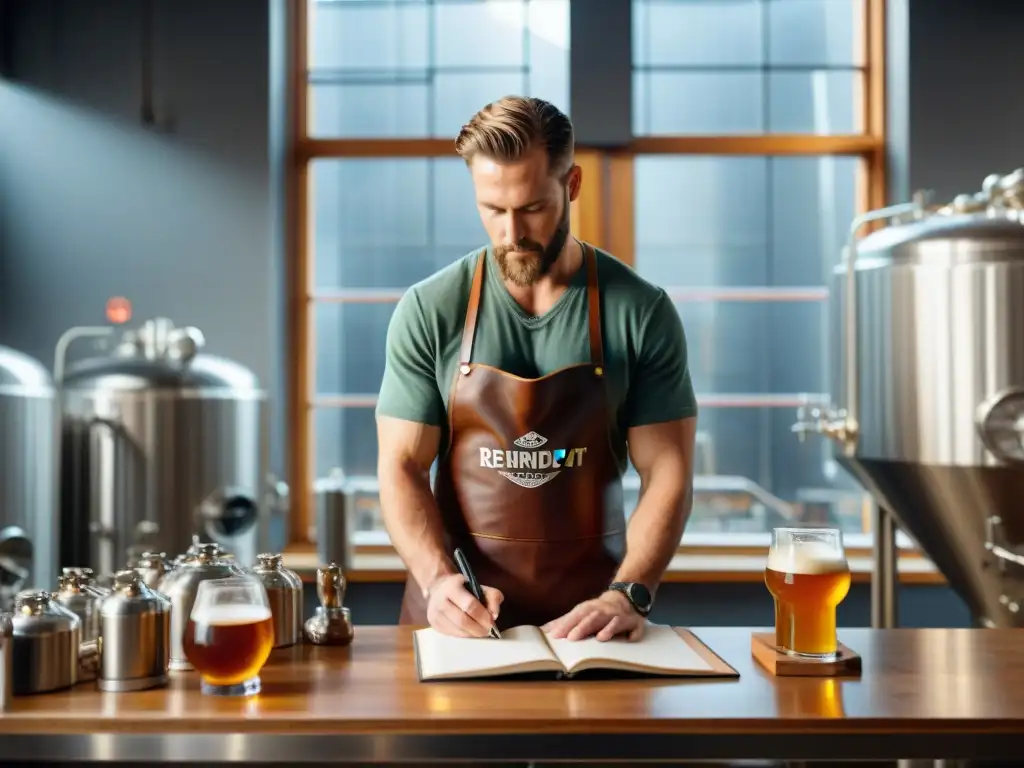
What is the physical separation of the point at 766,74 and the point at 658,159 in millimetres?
547

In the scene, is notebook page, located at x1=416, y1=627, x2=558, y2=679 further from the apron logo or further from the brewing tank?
the brewing tank

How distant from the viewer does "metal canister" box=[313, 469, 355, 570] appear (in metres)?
3.73

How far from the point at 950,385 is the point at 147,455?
2.36 metres

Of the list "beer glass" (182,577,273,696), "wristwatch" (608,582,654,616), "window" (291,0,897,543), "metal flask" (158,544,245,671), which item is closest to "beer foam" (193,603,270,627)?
"beer glass" (182,577,273,696)

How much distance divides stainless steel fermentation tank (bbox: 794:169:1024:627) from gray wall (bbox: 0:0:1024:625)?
1152mm

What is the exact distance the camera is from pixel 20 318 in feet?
13.1

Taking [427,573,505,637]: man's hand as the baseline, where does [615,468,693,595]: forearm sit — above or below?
above

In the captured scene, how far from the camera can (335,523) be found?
375 centimetres

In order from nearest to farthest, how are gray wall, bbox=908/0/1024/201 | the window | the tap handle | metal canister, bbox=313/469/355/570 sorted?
the tap handle < metal canister, bbox=313/469/355/570 < gray wall, bbox=908/0/1024/201 < the window

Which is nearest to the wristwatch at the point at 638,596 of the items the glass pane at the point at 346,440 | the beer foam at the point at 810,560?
the beer foam at the point at 810,560

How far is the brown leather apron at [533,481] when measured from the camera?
204 cm

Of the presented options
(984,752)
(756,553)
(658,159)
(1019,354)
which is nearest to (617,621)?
(984,752)

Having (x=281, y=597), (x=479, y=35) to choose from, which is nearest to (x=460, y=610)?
(x=281, y=597)

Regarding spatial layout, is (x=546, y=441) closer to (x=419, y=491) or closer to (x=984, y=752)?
(x=419, y=491)
